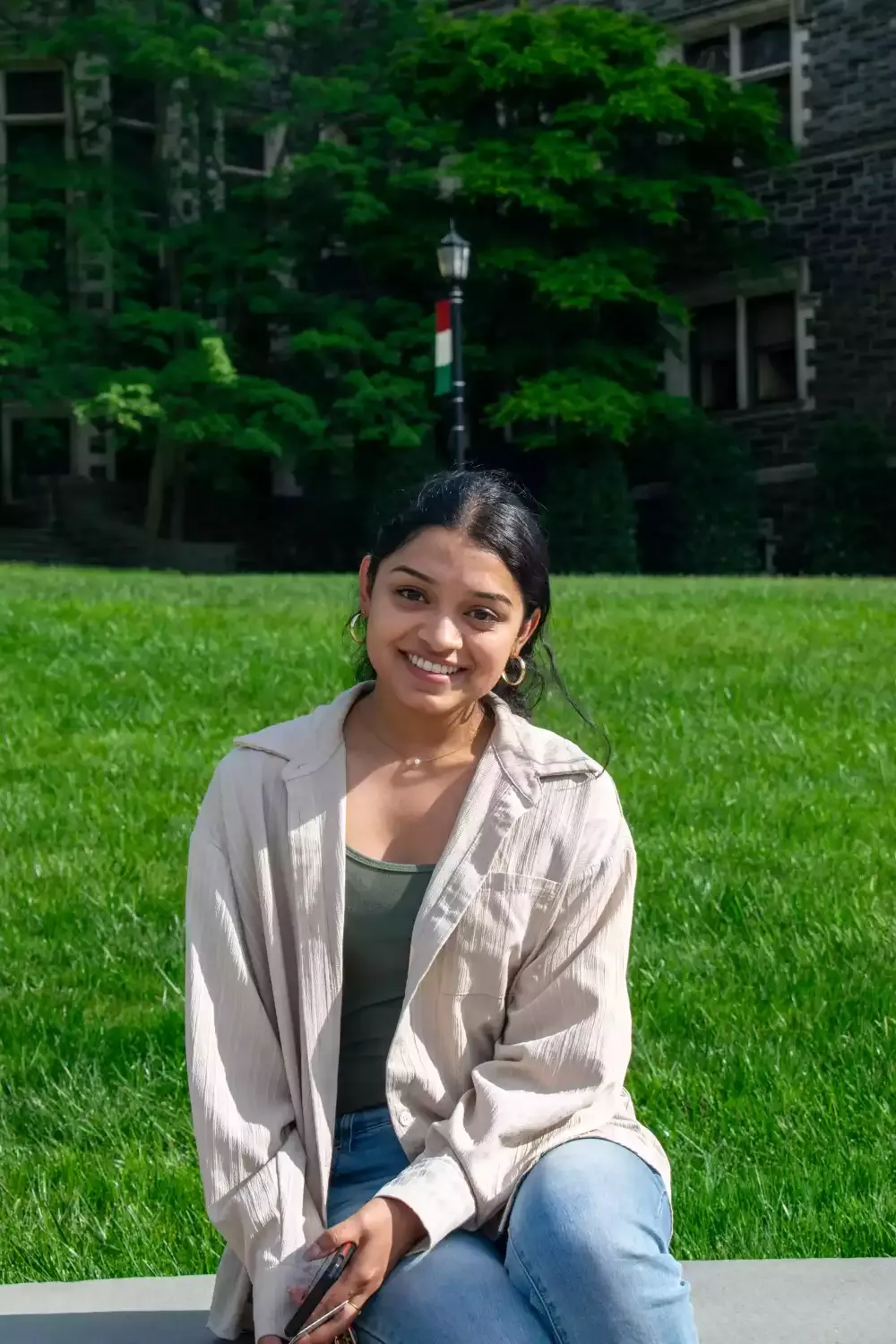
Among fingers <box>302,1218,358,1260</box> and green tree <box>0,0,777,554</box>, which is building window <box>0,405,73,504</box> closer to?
green tree <box>0,0,777,554</box>

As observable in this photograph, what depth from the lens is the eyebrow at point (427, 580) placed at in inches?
92.1

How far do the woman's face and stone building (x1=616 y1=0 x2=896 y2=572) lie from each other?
20945 millimetres

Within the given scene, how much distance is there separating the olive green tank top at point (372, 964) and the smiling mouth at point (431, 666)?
265mm

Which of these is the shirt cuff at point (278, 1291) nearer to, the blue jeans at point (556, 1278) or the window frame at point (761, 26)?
the blue jeans at point (556, 1278)

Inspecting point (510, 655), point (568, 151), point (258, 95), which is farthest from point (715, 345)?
point (510, 655)

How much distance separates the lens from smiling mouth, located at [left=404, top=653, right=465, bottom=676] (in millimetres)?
2355

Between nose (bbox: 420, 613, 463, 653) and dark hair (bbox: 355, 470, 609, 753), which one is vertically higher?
dark hair (bbox: 355, 470, 609, 753)

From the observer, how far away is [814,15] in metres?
22.9

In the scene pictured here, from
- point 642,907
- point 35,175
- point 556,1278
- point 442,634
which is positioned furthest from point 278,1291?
point 35,175

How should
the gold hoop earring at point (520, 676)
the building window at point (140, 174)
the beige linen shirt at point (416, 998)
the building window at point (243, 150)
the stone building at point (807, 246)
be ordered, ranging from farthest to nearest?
the building window at point (243, 150), the building window at point (140, 174), the stone building at point (807, 246), the gold hoop earring at point (520, 676), the beige linen shirt at point (416, 998)

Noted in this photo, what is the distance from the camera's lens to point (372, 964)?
2281 millimetres

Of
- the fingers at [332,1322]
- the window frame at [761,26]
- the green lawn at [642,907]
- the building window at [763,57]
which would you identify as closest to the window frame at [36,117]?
the window frame at [761,26]

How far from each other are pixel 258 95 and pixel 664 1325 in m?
26.1

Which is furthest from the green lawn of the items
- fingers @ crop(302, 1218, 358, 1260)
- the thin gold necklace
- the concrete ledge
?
the thin gold necklace
